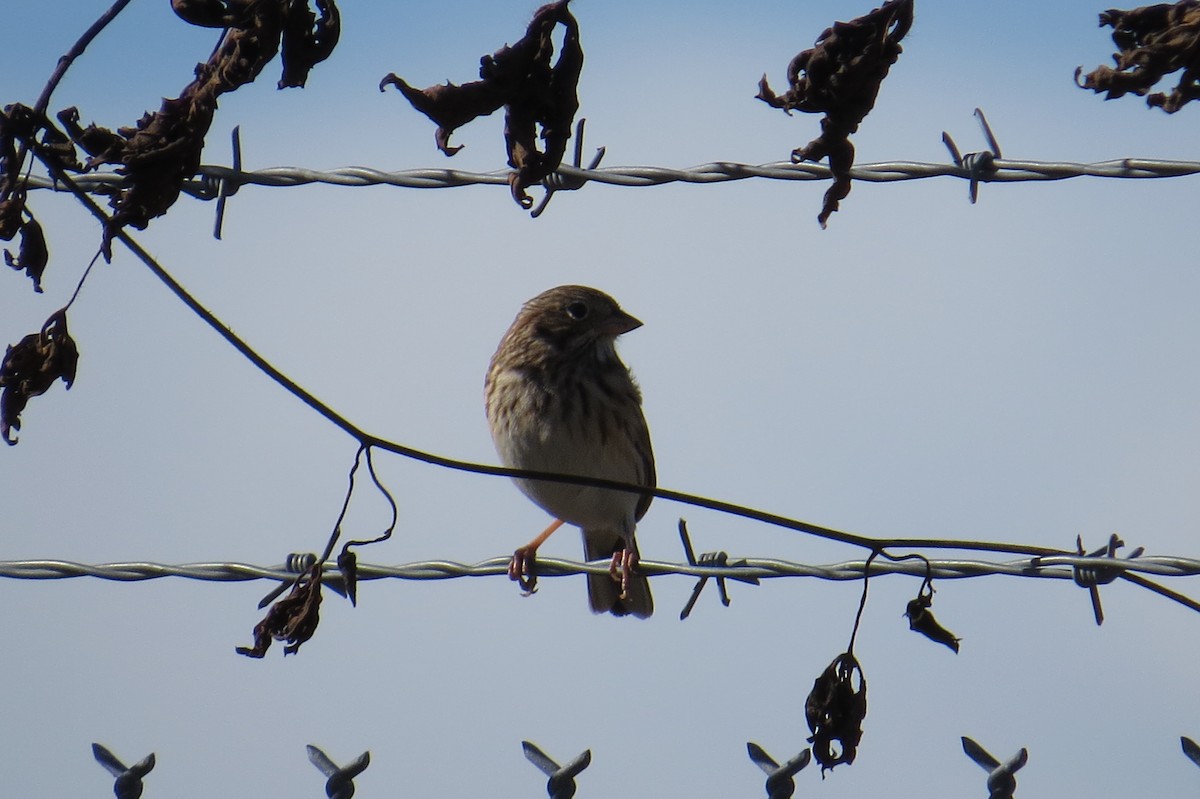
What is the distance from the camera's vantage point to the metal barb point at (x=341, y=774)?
4.09 m

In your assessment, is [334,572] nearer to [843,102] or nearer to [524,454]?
[524,454]

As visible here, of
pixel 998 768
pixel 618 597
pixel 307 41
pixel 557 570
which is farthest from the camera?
pixel 618 597

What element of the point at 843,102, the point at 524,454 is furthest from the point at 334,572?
the point at 843,102

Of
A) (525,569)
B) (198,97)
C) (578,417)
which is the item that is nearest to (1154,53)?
(198,97)

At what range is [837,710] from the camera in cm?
310

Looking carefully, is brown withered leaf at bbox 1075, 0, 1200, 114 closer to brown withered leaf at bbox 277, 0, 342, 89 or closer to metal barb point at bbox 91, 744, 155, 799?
brown withered leaf at bbox 277, 0, 342, 89

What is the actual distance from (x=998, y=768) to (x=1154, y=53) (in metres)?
1.93

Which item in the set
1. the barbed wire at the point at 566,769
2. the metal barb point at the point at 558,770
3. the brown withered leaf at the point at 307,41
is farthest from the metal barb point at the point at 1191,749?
the brown withered leaf at the point at 307,41

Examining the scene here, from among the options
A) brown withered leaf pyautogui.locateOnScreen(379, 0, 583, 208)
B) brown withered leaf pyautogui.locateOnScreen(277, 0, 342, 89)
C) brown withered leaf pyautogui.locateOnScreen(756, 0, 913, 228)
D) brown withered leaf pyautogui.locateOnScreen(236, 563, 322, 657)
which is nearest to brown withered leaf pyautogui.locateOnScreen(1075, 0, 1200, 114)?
brown withered leaf pyautogui.locateOnScreen(756, 0, 913, 228)

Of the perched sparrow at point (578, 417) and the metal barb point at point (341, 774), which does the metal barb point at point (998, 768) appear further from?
the perched sparrow at point (578, 417)

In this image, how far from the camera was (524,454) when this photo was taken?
6570mm

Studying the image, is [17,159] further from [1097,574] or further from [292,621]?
[1097,574]

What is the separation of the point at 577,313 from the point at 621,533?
106cm

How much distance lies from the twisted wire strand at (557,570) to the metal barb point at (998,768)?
506mm
